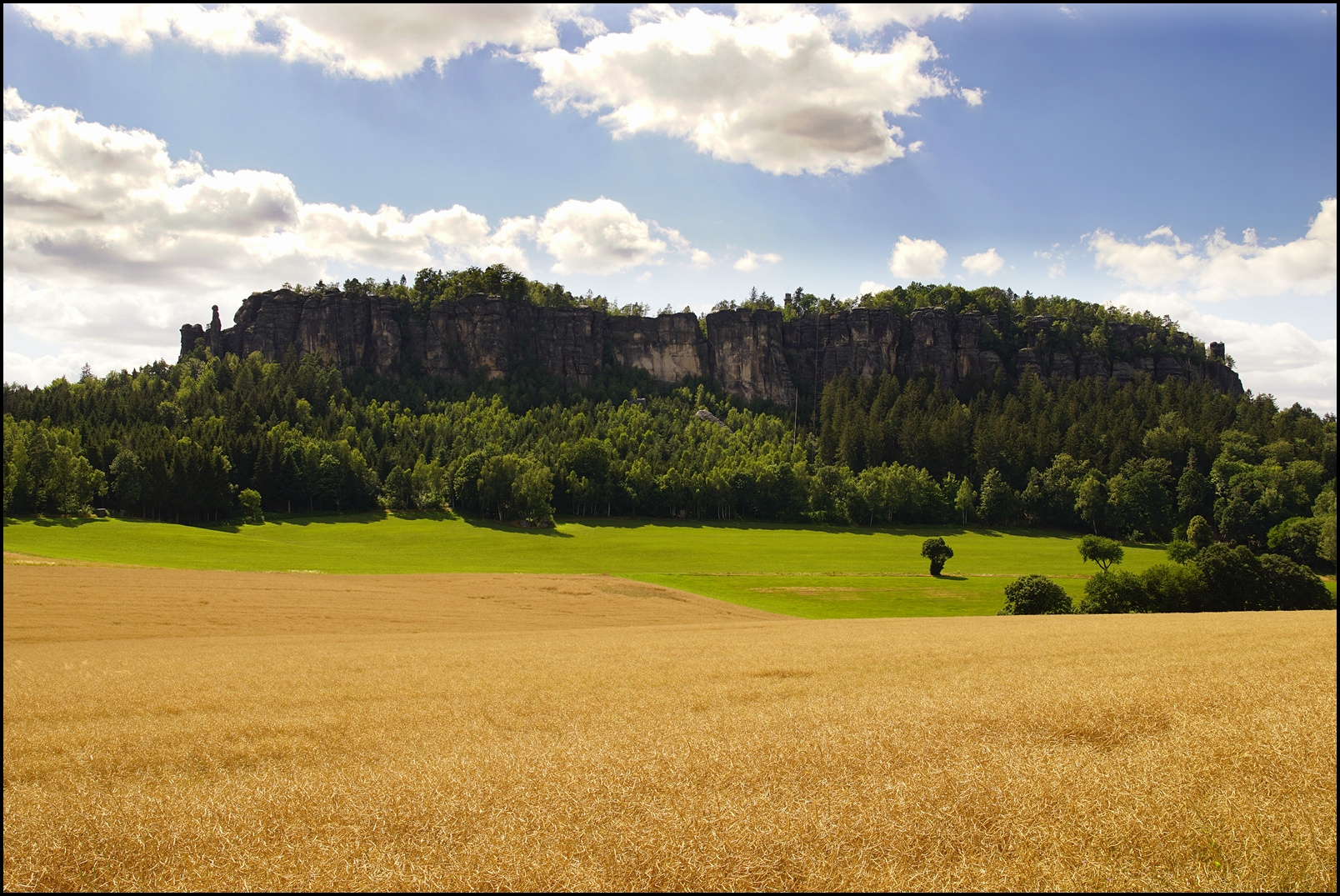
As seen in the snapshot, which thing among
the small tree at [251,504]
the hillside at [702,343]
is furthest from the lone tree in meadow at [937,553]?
the hillside at [702,343]

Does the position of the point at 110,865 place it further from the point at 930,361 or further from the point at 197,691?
the point at 930,361

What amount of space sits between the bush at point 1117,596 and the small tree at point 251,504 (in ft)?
309

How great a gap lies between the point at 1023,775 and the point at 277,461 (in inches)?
4697

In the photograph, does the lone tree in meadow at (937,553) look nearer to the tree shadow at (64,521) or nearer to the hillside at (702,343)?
the tree shadow at (64,521)

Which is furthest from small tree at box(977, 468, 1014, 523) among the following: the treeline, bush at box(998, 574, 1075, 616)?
bush at box(998, 574, 1075, 616)

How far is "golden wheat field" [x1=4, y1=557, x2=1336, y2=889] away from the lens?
7332mm

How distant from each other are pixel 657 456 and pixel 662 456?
1618 millimetres

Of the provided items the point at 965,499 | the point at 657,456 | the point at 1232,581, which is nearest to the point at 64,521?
the point at 657,456

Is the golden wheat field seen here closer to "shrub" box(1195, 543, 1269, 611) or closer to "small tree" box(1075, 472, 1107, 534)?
"shrub" box(1195, 543, 1269, 611)

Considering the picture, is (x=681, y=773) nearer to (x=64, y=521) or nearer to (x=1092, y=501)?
(x=64, y=521)

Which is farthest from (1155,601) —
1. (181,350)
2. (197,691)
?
(181,350)

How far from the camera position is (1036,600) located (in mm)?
49812

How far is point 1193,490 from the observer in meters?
110

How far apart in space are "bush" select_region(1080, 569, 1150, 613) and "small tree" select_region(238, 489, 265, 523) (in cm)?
9414
